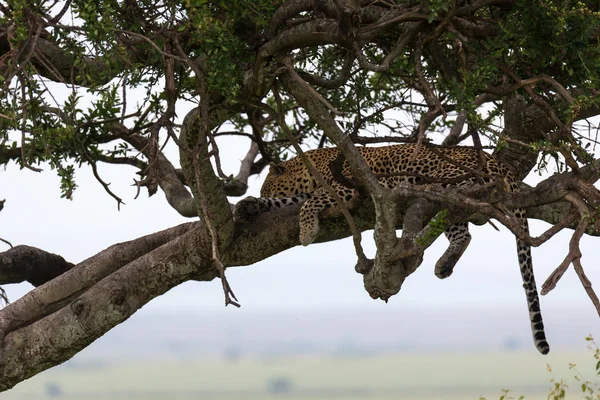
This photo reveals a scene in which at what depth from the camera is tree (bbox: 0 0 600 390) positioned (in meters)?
6.17

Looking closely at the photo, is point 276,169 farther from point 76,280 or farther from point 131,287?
point 76,280

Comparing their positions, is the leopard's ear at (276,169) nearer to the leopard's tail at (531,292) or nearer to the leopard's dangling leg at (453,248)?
the leopard's dangling leg at (453,248)

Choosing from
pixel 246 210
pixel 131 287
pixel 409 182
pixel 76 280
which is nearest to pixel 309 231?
pixel 246 210

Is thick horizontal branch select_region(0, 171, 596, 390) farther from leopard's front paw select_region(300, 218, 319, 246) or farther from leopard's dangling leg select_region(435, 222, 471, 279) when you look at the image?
leopard's dangling leg select_region(435, 222, 471, 279)

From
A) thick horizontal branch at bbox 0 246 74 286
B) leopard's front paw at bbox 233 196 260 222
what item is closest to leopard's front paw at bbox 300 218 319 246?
leopard's front paw at bbox 233 196 260 222

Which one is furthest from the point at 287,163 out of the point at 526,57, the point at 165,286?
the point at 526,57

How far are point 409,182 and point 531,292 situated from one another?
1.36 meters

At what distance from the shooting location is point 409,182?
8188mm

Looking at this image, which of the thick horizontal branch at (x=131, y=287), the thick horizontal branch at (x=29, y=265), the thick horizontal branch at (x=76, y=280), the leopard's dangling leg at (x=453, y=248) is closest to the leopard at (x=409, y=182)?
the leopard's dangling leg at (x=453, y=248)

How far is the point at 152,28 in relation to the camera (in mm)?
7195

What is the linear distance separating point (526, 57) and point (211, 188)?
2.59 m

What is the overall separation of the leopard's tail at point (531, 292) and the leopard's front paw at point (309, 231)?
1.62m

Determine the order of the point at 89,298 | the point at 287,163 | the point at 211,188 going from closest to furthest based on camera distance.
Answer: the point at 211,188, the point at 89,298, the point at 287,163

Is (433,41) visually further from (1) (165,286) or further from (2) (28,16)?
(1) (165,286)
